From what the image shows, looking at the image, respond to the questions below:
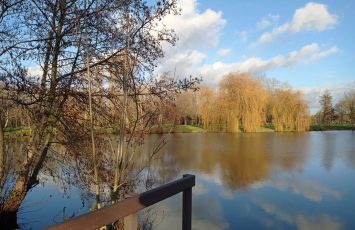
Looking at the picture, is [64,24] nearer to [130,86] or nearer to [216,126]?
[130,86]

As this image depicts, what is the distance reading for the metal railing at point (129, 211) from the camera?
7.11 feet

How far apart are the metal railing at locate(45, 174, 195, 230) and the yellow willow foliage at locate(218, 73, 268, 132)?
38.7 meters

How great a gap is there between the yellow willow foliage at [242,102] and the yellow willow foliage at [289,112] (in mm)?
4626

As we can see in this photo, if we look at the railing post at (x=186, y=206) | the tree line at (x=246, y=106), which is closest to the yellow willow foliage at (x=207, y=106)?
the tree line at (x=246, y=106)

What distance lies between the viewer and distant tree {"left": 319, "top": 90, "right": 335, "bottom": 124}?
76125 mm

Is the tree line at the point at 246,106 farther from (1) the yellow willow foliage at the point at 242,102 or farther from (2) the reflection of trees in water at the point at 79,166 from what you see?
(2) the reflection of trees in water at the point at 79,166

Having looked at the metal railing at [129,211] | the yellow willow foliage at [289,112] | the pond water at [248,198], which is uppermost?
the yellow willow foliage at [289,112]

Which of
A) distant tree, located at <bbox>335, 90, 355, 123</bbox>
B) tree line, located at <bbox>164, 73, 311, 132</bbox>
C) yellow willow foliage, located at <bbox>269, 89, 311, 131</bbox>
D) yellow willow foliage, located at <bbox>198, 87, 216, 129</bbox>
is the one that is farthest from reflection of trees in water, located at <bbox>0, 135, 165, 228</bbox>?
distant tree, located at <bbox>335, 90, 355, 123</bbox>

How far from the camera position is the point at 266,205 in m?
A: 10.1

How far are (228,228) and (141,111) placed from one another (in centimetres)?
387

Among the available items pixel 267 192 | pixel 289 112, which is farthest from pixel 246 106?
pixel 267 192

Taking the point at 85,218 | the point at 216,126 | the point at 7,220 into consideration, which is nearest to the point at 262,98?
the point at 216,126

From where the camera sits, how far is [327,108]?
77000 mm

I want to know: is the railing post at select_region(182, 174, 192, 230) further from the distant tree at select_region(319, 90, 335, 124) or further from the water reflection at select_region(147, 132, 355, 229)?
the distant tree at select_region(319, 90, 335, 124)
